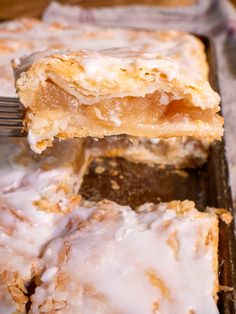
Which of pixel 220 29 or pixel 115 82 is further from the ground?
pixel 115 82

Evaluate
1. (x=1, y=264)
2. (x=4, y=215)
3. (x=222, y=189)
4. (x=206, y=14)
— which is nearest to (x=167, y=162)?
(x=222, y=189)

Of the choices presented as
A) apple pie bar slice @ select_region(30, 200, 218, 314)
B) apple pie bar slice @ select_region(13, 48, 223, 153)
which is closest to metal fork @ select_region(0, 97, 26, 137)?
apple pie bar slice @ select_region(13, 48, 223, 153)

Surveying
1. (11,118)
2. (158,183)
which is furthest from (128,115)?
(158,183)

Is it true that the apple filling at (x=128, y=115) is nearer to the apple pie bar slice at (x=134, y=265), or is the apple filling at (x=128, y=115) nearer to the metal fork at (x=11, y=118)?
the metal fork at (x=11, y=118)

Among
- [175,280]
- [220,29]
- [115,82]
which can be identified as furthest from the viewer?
[220,29]

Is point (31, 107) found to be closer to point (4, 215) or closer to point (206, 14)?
point (4, 215)

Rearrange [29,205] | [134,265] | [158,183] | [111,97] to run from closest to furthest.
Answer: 1. [134,265]
2. [111,97]
3. [29,205]
4. [158,183]

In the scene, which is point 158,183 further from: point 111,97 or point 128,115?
point 111,97
